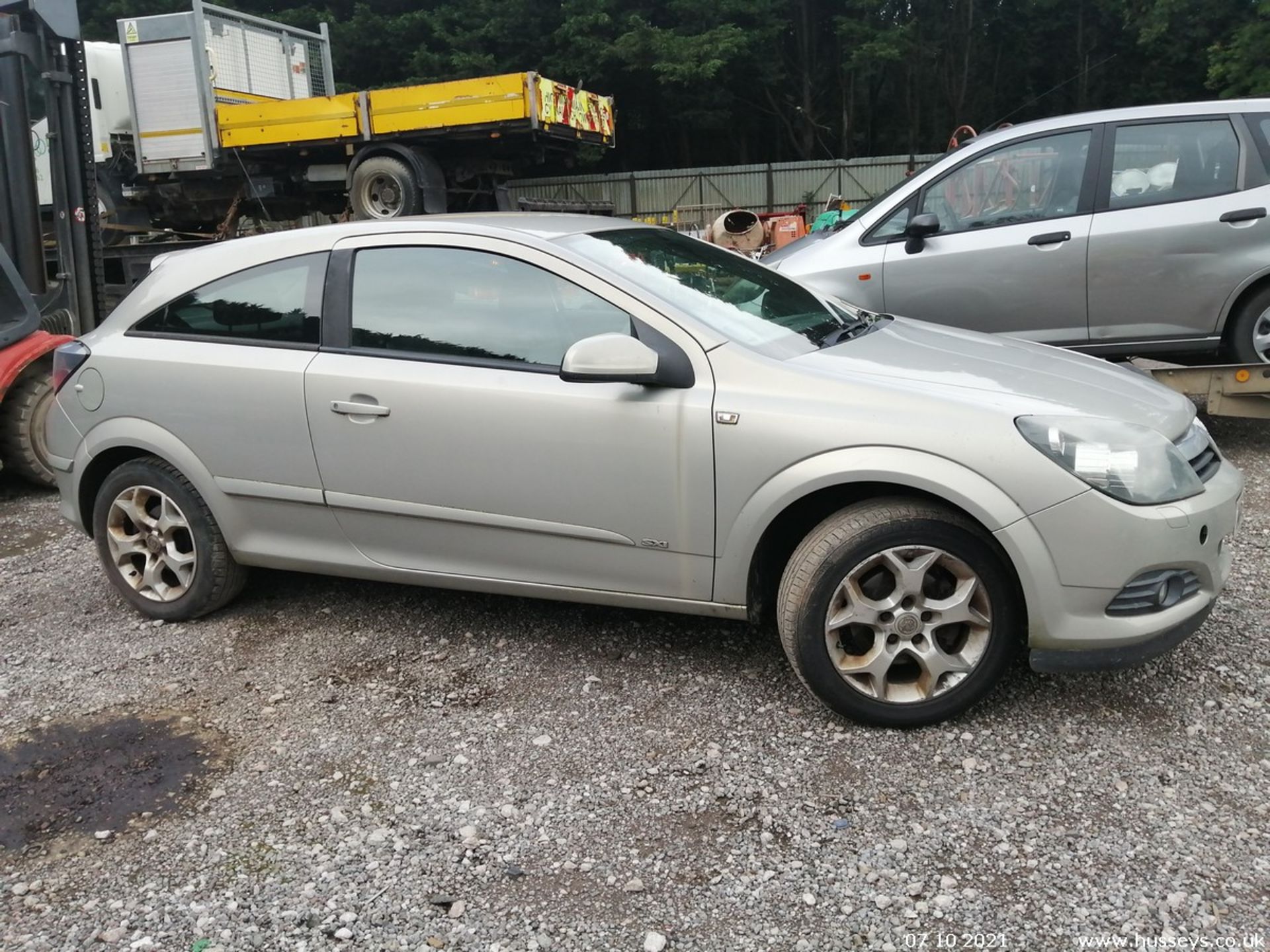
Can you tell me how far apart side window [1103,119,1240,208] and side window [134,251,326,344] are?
433 centimetres

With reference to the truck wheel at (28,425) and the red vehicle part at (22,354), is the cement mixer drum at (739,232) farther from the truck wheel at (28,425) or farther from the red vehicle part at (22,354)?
the truck wheel at (28,425)

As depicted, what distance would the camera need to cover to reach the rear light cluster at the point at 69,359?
4.16 metres

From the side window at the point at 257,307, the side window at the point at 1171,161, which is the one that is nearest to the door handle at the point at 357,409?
the side window at the point at 257,307

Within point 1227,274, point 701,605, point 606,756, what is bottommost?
point 606,756

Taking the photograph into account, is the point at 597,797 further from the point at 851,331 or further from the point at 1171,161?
the point at 1171,161

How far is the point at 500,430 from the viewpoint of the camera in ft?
11.1

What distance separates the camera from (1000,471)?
9.44ft

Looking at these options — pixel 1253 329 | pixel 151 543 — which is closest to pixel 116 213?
pixel 151 543

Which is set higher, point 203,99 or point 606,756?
point 203,99

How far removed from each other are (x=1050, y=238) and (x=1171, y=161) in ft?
2.50

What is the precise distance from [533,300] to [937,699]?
5.89 ft

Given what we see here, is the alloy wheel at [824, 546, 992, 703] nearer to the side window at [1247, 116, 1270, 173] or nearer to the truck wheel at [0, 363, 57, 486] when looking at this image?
the side window at [1247, 116, 1270, 173]

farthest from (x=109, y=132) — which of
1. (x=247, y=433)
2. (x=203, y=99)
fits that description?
(x=247, y=433)

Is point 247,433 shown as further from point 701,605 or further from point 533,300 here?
point 701,605
